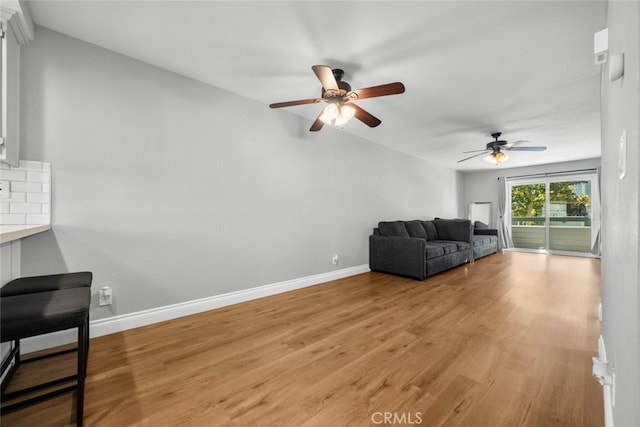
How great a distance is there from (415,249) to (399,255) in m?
0.30

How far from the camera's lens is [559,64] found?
7.76 ft

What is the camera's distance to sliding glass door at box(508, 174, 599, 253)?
6.23 m

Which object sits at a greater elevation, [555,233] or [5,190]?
[5,190]

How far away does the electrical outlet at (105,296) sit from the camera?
216 cm

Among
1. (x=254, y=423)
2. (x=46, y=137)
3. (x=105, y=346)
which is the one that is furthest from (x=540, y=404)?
(x=46, y=137)

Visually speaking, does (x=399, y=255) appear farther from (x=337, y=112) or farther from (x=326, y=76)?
(x=326, y=76)

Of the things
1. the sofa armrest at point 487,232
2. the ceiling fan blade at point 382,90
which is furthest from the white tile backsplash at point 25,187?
the sofa armrest at point 487,232

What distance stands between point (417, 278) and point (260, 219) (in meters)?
2.56

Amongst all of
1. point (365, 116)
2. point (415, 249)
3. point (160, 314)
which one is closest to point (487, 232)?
point (415, 249)

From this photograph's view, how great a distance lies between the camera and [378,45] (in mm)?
2123

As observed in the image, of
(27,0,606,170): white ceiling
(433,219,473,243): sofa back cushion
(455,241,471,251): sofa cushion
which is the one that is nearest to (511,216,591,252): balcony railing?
(433,219,473,243): sofa back cushion

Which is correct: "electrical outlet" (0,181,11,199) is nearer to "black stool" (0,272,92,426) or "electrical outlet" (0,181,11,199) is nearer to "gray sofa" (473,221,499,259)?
"black stool" (0,272,92,426)

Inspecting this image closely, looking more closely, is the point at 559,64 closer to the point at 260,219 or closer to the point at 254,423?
the point at 260,219

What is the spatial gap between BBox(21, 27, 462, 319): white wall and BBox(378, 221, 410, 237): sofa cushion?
119 cm
